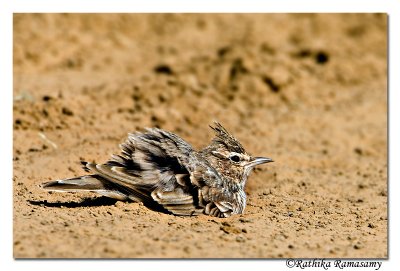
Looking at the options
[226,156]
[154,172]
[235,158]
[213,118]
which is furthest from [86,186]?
[213,118]

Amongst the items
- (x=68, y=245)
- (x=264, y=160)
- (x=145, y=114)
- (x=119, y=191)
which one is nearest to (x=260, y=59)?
(x=145, y=114)

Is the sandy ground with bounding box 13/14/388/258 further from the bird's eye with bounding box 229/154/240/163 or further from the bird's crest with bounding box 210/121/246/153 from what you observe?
the bird's crest with bounding box 210/121/246/153

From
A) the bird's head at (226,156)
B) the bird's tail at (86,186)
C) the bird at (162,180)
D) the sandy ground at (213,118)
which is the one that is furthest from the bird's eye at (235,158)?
the bird's tail at (86,186)

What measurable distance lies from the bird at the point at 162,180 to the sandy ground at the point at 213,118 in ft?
0.50

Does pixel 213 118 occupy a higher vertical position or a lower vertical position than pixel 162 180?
higher

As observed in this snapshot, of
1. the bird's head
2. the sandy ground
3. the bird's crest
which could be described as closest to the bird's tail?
the sandy ground

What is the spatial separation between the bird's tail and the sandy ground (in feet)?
0.54

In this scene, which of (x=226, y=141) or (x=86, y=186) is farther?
(x=226, y=141)

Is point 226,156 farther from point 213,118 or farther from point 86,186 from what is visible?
point 213,118

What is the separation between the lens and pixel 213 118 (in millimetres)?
10906

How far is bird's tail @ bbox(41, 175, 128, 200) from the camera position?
6523mm

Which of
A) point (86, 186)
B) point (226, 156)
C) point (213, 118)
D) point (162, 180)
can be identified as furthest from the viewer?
point (213, 118)

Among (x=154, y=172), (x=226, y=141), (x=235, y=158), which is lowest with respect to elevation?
(x=154, y=172)

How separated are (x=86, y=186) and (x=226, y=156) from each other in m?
1.70
